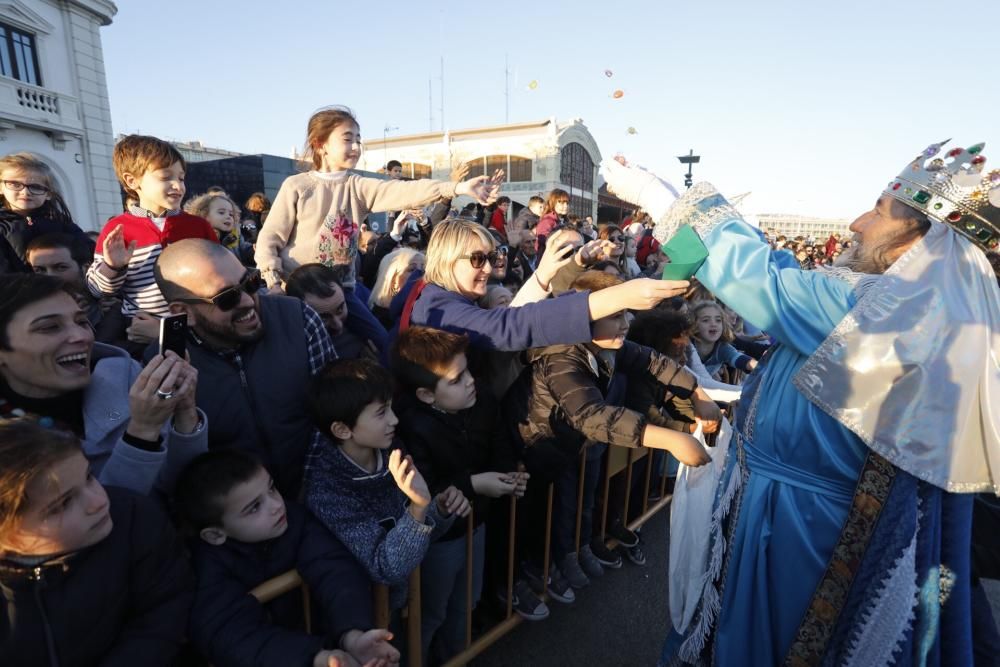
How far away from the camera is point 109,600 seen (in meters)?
1.25

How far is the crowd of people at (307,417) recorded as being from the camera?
4.24 feet

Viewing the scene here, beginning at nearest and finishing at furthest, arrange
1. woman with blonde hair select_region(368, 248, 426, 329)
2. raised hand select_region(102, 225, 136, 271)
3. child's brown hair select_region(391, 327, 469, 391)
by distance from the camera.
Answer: child's brown hair select_region(391, 327, 469, 391), raised hand select_region(102, 225, 136, 271), woman with blonde hair select_region(368, 248, 426, 329)

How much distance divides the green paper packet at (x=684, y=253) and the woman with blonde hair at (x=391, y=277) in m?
2.08

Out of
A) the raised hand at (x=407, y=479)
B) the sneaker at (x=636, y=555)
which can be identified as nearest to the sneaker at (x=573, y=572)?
the sneaker at (x=636, y=555)

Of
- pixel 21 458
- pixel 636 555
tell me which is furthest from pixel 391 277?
pixel 21 458

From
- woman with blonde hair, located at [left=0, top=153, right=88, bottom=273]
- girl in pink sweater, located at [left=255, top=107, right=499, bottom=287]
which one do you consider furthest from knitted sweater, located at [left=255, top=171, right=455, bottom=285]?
woman with blonde hair, located at [left=0, top=153, right=88, bottom=273]

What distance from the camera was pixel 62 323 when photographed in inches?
59.5

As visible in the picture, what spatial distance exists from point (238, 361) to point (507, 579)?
1786mm

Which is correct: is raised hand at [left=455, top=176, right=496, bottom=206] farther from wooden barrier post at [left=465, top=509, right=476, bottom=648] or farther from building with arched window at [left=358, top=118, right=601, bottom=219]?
building with arched window at [left=358, top=118, right=601, bottom=219]

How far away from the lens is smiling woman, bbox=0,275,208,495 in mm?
1424

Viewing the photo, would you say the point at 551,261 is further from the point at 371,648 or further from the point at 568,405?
the point at 371,648

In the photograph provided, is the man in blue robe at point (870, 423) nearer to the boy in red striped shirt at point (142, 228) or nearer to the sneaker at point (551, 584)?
the sneaker at point (551, 584)

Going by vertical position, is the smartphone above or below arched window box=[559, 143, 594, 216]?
below

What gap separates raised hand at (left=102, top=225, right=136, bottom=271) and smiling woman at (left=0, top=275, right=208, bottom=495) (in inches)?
41.2
